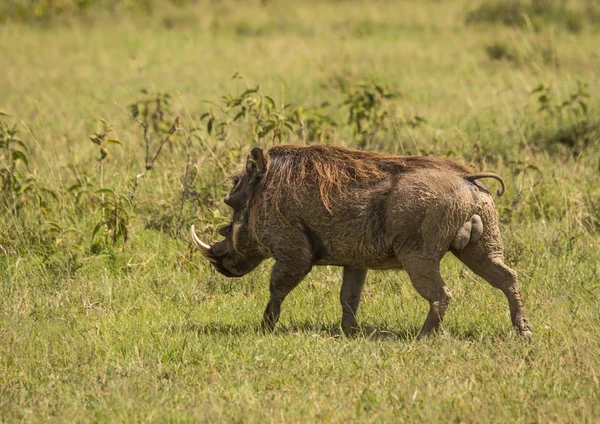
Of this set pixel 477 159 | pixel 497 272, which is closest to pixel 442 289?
pixel 497 272

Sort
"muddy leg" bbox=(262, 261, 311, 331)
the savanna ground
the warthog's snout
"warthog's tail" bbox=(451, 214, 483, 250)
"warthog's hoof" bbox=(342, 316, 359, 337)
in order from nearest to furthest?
the savanna ground
"warthog's tail" bbox=(451, 214, 483, 250)
"muddy leg" bbox=(262, 261, 311, 331)
"warthog's hoof" bbox=(342, 316, 359, 337)
the warthog's snout

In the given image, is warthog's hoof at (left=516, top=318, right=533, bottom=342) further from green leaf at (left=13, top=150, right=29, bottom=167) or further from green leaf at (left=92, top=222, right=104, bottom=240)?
green leaf at (left=13, top=150, right=29, bottom=167)

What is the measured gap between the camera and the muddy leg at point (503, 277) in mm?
5023

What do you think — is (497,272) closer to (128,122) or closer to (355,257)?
(355,257)

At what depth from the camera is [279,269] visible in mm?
5230

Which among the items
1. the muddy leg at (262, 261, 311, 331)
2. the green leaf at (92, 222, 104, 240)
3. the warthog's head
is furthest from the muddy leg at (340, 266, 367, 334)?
the green leaf at (92, 222, 104, 240)

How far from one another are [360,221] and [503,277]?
79 centimetres

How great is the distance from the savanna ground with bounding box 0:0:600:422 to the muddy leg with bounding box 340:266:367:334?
0.31 feet

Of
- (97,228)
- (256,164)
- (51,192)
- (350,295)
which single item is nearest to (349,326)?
(350,295)

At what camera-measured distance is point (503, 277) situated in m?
5.03

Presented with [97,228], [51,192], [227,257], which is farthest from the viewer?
[51,192]

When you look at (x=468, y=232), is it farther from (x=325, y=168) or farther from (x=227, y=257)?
(x=227, y=257)

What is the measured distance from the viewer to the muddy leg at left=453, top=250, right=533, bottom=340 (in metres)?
5.02

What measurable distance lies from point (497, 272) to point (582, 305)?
0.72m
